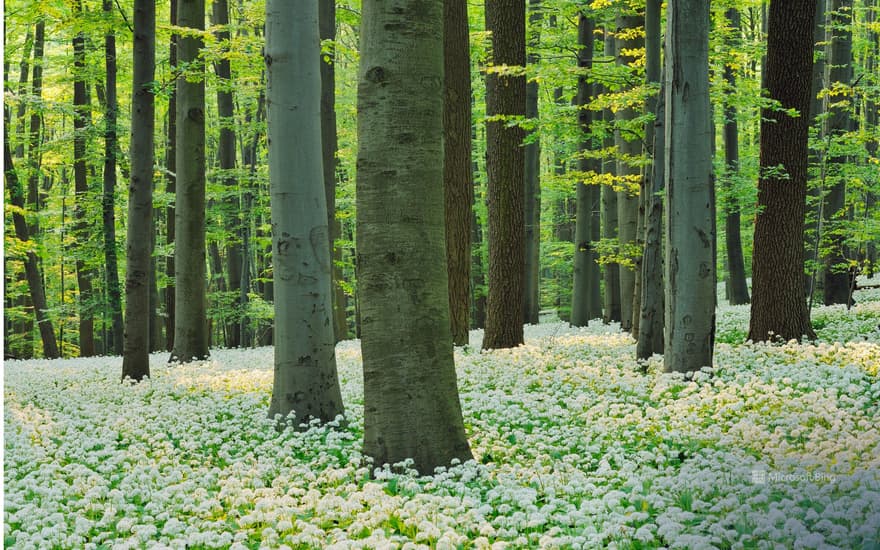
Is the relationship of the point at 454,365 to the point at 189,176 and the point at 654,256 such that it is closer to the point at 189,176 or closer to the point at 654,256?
the point at 654,256

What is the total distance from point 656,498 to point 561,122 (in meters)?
9.13

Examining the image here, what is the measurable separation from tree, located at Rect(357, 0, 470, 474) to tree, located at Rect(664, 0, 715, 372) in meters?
3.99

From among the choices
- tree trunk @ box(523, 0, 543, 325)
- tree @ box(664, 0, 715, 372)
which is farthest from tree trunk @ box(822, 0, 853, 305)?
tree @ box(664, 0, 715, 372)

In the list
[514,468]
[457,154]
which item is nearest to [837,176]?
[457,154]

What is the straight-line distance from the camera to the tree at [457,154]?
12.7m

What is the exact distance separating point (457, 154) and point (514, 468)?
8.17m

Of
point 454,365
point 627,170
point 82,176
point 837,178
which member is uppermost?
point 82,176

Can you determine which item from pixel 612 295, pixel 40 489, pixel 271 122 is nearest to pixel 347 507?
pixel 40 489

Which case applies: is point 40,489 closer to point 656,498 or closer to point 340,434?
point 340,434

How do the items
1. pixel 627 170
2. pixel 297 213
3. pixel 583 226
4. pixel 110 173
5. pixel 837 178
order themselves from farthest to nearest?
pixel 110 173
pixel 583 226
pixel 837 178
pixel 627 170
pixel 297 213

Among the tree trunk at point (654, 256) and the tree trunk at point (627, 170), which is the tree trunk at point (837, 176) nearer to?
the tree trunk at point (627, 170)

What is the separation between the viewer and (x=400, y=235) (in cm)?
549

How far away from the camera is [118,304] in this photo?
2039 cm

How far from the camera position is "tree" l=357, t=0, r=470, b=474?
216 inches
